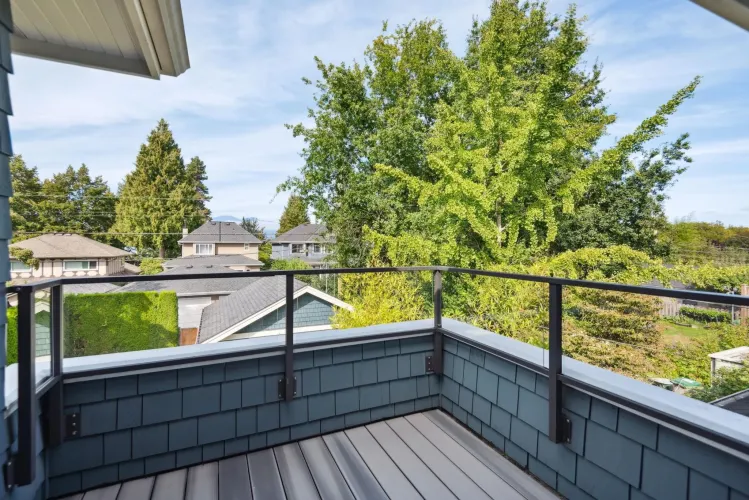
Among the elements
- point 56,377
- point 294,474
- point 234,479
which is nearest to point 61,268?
point 56,377

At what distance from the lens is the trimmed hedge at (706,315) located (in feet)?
4.95

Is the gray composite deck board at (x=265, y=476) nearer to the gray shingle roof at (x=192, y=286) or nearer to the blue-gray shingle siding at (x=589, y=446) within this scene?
the gray shingle roof at (x=192, y=286)

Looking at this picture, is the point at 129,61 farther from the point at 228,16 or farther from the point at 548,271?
the point at 228,16

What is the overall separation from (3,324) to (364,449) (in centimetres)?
175

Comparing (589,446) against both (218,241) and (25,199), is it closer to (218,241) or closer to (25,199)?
(218,241)

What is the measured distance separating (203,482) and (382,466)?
2.95ft

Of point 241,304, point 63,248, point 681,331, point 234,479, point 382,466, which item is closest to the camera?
point 681,331

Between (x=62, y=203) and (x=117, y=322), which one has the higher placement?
(x=62, y=203)

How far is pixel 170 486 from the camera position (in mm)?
1876

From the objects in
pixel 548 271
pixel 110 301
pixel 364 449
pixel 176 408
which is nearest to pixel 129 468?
pixel 176 408

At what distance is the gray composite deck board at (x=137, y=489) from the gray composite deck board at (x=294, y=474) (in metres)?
0.61

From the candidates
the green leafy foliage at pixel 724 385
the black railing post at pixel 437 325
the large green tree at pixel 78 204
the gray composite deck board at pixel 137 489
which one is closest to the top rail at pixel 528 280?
the black railing post at pixel 437 325

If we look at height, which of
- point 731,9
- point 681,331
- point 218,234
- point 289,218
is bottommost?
point 681,331

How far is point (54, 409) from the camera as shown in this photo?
1.73 meters
